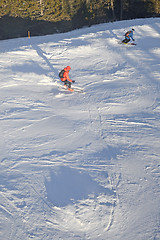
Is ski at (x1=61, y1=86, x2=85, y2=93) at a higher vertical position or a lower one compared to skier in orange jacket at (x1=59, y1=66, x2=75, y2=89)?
lower

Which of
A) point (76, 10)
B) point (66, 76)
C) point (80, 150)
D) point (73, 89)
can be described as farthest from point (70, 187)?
point (76, 10)

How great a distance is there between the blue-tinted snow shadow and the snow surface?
0.03m

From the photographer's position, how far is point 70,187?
5.31 meters

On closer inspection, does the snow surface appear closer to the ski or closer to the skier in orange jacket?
the ski

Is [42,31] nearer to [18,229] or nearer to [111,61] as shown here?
[111,61]

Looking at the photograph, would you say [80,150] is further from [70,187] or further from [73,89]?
[73,89]

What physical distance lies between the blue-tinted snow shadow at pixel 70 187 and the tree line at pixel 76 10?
21744 mm

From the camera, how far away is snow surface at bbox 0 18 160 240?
4613mm

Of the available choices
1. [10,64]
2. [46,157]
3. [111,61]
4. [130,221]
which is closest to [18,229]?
[46,157]

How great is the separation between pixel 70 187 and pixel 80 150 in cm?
140

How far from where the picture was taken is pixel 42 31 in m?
22.6

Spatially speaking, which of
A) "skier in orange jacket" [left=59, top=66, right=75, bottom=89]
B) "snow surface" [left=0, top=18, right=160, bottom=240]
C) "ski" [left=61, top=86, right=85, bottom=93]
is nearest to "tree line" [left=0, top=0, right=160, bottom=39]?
"snow surface" [left=0, top=18, right=160, bottom=240]

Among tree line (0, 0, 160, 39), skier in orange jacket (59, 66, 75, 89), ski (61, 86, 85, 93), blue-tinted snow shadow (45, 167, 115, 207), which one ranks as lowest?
blue-tinted snow shadow (45, 167, 115, 207)

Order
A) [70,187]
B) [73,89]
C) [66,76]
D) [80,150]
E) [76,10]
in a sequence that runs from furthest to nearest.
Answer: [76,10] → [73,89] → [66,76] → [80,150] → [70,187]
